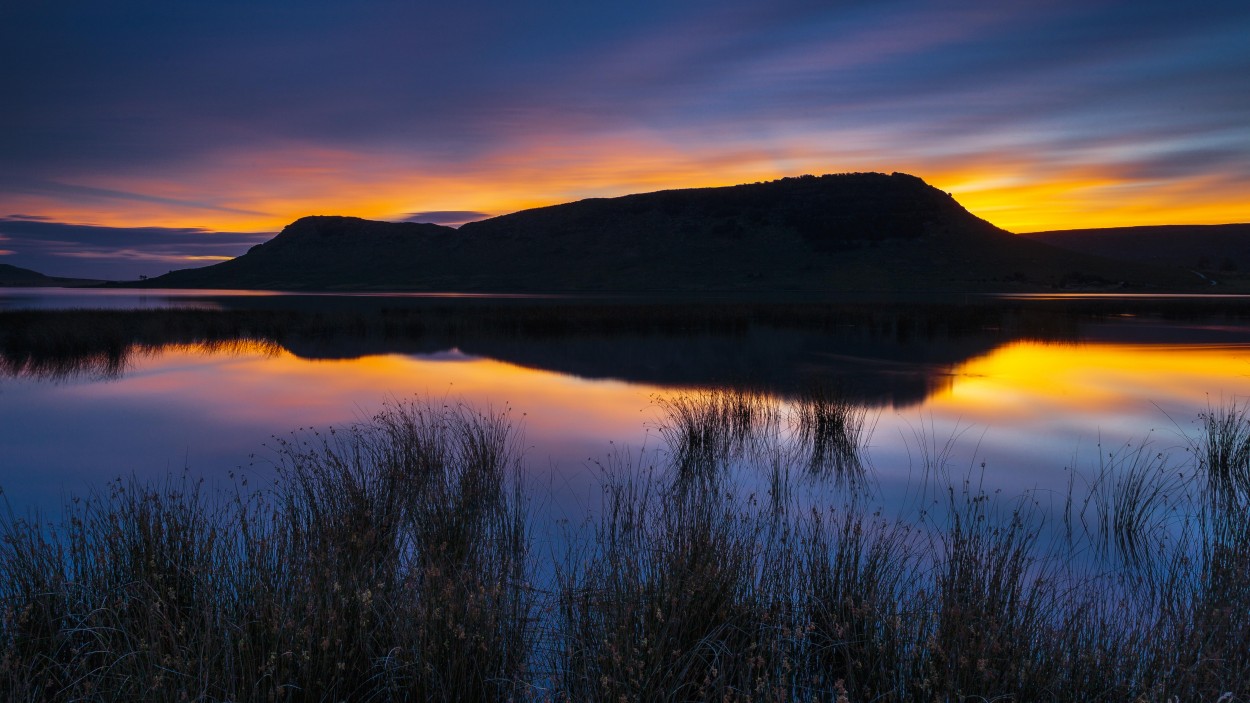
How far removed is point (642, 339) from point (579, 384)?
10737 mm

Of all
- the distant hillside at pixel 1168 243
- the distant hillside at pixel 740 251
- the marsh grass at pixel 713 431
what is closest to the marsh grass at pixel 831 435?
the marsh grass at pixel 713 431

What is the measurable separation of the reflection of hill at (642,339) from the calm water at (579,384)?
0.15 meters

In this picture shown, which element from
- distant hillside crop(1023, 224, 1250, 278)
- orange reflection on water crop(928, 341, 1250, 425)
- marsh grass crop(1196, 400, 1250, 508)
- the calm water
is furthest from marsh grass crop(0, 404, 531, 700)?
distant hillside crop(1023, 224, 1250, 278)

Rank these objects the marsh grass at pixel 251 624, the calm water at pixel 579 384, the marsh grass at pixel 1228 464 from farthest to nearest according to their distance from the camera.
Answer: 1. the calm water at pixel 579 384
2. the marsh grass at pixel 1228 464
3. the marsh grass at pixel 251 624

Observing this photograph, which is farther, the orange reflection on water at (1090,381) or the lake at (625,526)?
the orange reflection on water at (1090,381)

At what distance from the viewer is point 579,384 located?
18109 mm

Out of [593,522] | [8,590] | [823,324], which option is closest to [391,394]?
[593,522]

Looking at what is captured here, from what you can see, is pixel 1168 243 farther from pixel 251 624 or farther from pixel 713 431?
pixel 251 624

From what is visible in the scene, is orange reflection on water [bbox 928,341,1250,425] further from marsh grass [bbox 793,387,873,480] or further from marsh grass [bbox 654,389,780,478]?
marsh grass [bbox 654,389,780,478]

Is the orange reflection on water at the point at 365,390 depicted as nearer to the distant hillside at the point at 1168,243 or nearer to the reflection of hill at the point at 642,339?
the reflection of hill at the point at 642,339

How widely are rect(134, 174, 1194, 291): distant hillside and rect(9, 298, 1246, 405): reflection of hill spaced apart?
2609 inches

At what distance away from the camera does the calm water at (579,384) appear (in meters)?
10.8

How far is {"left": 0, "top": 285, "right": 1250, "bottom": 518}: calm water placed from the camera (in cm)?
1075

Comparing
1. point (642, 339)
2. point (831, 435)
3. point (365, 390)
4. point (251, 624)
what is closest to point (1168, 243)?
point (642, 339)
